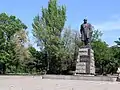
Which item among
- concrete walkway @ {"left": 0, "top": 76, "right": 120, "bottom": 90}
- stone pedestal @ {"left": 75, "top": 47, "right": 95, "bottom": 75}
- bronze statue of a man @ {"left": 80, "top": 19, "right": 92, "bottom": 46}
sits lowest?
concrete walkway @ {"left": 0, "top": 76, "right": 120, "bottom": 90}

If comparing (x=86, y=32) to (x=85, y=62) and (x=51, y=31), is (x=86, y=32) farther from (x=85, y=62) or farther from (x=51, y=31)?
(x=51, y=31)

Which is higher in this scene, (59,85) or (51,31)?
(51,31)

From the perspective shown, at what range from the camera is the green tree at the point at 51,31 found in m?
43.7

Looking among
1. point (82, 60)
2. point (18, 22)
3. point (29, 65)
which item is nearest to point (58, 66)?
point (29, 65)

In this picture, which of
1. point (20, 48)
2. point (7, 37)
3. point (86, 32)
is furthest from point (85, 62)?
point (7, 37)

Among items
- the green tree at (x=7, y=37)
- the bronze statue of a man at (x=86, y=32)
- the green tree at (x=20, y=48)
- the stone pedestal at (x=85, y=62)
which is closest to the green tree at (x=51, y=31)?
the green tree at (x=20, y=48)

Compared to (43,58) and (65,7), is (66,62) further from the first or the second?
(65,7)

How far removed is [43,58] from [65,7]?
7.90m

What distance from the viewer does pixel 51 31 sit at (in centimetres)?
4384

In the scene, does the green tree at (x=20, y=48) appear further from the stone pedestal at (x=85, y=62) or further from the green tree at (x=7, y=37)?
the stone pedestal at (x=85, y=62)

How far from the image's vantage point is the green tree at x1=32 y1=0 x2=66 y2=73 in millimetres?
43656

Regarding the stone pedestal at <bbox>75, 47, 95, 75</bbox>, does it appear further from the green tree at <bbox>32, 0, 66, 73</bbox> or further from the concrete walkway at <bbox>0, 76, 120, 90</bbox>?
the green tree at <bbox>32, 0, 66, 73</bbox>

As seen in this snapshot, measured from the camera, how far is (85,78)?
21438mm

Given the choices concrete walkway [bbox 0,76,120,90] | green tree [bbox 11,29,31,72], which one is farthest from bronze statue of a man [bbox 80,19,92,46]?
green tree [bbox 11,29,31,72]
